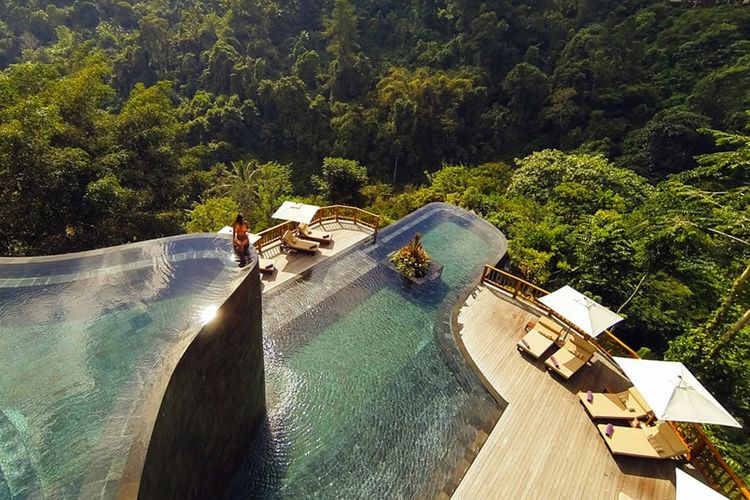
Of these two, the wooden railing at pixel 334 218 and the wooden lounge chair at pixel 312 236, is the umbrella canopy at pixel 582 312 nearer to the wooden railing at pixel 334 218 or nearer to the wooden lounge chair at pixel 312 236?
A: the wooden railing at pixel 334 218

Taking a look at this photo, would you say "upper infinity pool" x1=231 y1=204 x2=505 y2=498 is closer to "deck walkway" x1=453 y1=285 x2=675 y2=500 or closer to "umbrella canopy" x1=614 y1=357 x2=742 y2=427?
"deck walkway" x1=453 y1=285 x2=675 y2=500

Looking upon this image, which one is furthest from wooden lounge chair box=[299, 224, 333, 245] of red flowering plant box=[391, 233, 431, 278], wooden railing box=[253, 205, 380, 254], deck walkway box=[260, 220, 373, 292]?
red flowering plant box=[391, 233, 431, 278]

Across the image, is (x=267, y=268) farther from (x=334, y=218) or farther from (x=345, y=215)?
(x=345, y=215)

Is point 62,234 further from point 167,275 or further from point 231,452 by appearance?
point 231,452

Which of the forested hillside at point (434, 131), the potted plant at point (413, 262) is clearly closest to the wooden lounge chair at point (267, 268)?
the potted plant at point (413, 262)

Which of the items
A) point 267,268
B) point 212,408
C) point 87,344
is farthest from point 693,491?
point 267,268

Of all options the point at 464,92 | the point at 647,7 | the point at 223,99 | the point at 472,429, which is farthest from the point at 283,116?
the point at 647,7
